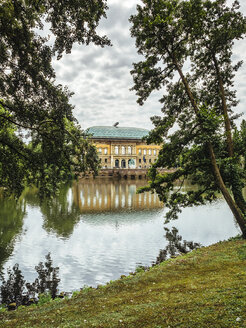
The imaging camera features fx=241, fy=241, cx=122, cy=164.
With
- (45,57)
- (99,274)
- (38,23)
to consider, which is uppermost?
(38,23)

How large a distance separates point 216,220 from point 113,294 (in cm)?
1439

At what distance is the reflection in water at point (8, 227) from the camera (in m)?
12.1

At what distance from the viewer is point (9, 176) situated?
8609 millimetres

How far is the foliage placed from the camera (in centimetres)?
775

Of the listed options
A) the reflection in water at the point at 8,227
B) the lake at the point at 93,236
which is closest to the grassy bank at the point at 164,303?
the lake at the point at 93,236

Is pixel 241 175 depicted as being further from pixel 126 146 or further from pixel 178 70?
pixel 126 146

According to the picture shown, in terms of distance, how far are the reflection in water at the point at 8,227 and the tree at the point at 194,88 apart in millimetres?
7851

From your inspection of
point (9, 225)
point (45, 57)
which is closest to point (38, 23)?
point (45, 57)

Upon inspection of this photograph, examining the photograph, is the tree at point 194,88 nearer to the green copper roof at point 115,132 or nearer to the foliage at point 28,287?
the foliage at point 28,287

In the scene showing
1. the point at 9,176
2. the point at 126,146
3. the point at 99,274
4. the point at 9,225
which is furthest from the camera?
the point at 126,146

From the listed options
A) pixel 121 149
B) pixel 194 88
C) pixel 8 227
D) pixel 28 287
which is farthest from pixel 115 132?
pixel 28 287

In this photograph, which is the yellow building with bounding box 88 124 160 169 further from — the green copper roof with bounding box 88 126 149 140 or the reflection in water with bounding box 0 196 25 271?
→ the reflection in water with bounding box 0 196 25 271

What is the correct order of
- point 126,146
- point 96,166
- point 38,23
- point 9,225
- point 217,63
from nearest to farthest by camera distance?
point 38,23
point 96,166
point 217,63
point 9,225
point 126,146

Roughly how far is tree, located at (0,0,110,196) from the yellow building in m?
73.2
